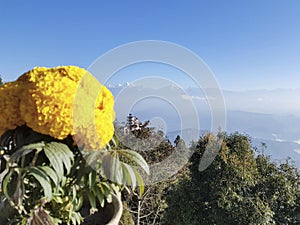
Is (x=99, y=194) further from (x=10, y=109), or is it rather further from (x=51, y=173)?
(x=10, y=109)

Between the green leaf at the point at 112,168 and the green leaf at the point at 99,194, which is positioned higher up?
the green leaf at the point at 112,168

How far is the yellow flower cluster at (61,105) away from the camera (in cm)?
51

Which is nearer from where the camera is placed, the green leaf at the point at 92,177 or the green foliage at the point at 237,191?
Answer: the green leaf at the point at 92,177

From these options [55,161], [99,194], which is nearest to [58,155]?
[55,161]

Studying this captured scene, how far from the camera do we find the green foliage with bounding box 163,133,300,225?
2793mm

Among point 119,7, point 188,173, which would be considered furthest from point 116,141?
point 188,173

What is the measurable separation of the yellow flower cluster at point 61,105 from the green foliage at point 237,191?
2.22 meters

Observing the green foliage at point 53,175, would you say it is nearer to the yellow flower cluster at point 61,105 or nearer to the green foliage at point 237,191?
the yellow flower cluster at point 61,105

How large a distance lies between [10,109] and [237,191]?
9.20 ft

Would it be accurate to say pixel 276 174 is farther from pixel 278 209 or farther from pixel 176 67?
pixel 176 67

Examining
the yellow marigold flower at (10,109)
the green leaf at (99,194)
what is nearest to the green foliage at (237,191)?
the green leaf at (99,194)

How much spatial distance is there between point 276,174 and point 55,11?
10.5 feet

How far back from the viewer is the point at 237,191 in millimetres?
2904

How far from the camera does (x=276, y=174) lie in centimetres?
312
